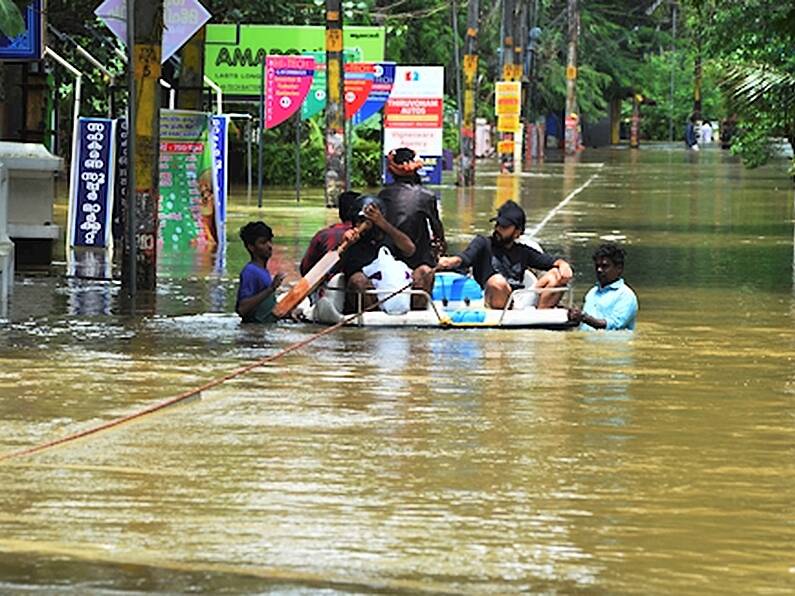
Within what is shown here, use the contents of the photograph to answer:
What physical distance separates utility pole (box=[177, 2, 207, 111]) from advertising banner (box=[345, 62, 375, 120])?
11856 millimetres

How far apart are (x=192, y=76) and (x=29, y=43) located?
7.87m

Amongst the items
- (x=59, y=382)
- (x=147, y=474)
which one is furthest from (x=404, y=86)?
(x=147, y=474)

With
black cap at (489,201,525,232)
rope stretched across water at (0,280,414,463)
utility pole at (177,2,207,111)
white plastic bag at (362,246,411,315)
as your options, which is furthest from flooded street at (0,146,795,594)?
utility pole at (177,2,207,111)

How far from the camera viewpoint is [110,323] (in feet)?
53.1

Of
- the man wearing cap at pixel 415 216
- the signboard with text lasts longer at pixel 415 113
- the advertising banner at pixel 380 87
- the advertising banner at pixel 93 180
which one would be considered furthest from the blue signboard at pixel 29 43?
the signboard with text lasts longer at pixel 415 113

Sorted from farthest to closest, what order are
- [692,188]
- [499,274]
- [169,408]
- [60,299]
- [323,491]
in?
[692,188], [60,299], [499,274], [169,408], [323,491]

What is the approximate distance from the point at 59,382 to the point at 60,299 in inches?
222

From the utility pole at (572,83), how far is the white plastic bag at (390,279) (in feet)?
215

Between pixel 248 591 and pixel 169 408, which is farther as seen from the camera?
pixel 169 408

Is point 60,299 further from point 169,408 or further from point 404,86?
point 404,86

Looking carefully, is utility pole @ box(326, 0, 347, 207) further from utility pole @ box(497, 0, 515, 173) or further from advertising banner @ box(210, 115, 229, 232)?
utility pole @ box(497, 0, 515, 173)

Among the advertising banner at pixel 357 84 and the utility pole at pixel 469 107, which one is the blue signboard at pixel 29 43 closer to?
the advertising banner at pixel 357 84

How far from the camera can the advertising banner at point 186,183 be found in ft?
80.8

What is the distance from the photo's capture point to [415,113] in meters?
41.9
